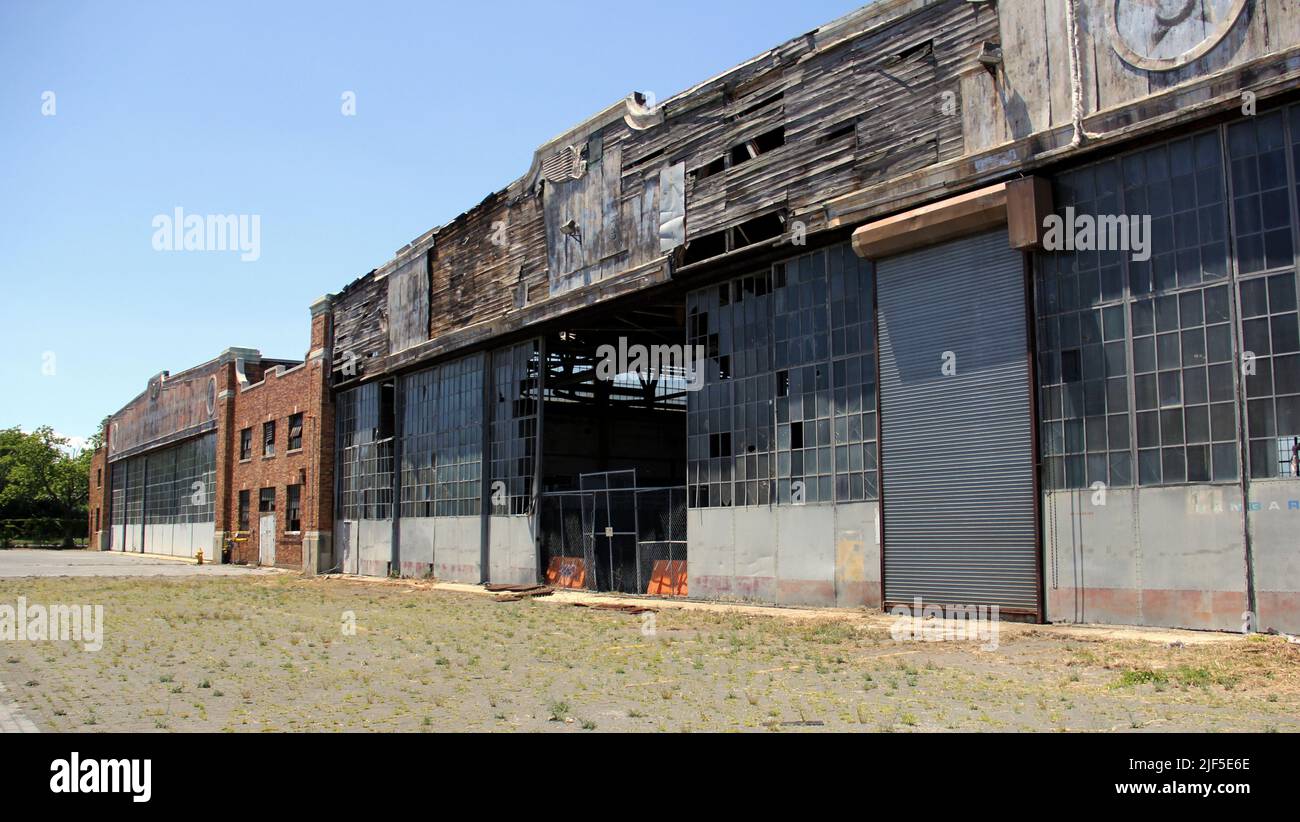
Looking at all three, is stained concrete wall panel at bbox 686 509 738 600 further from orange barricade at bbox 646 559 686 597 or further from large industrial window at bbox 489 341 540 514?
large industrial window at bbox 489 341 540 514

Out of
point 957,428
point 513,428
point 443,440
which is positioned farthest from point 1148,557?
point 443,440

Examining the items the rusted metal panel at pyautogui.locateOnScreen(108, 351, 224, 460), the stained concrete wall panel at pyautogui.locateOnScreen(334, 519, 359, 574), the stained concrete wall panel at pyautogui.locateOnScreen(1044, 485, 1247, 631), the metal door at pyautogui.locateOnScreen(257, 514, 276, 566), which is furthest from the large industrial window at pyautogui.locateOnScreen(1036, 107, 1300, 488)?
the rusted metal panel at pyautogui.locateOnScreen(108, 351, 224, 460)

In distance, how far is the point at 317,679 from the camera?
12.4 metres

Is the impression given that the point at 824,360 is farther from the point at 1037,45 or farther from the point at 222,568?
the point at 222,568

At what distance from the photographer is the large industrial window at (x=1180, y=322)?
14867mm

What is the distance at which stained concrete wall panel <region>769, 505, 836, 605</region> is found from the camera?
71.7 ft

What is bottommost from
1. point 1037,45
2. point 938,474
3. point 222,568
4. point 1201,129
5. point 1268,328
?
point 222,568

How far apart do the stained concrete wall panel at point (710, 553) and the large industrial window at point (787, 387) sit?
437 mm

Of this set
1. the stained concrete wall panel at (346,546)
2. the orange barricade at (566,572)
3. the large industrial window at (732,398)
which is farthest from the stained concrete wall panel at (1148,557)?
the stained concrete wall panel at (346,546)

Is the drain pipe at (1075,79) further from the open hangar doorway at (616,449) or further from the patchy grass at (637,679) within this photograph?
the open hangar doorway at (616,449)

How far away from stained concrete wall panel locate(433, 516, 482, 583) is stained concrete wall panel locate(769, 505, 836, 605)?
14649mm
